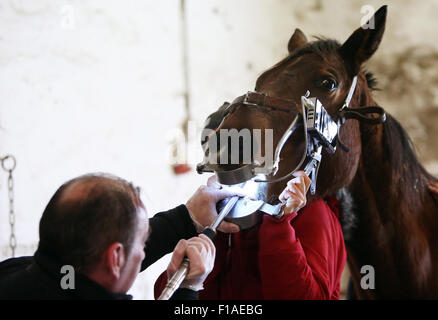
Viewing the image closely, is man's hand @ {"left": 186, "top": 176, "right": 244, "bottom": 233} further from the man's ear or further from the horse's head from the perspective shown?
the man's ear

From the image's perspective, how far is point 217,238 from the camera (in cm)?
116

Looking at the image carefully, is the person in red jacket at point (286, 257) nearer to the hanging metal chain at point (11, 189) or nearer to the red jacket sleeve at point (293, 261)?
the red jacket sleeve at point (293, 261)

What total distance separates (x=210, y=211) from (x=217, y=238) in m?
0.07

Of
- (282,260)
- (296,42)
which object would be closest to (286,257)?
(282,260)

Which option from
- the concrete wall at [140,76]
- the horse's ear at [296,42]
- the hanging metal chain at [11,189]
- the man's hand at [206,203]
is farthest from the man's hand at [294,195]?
the concrete wall at [140,76]

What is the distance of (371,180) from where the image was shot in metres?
1.39

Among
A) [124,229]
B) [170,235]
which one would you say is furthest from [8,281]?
[170,235]

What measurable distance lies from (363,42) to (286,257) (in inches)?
26.5

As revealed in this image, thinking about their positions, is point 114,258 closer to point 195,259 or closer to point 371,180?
point 195,259

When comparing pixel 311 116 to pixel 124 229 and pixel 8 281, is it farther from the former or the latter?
pixel 8 281

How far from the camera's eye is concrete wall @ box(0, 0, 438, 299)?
6.44ft

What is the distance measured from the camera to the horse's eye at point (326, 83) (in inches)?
47.5
